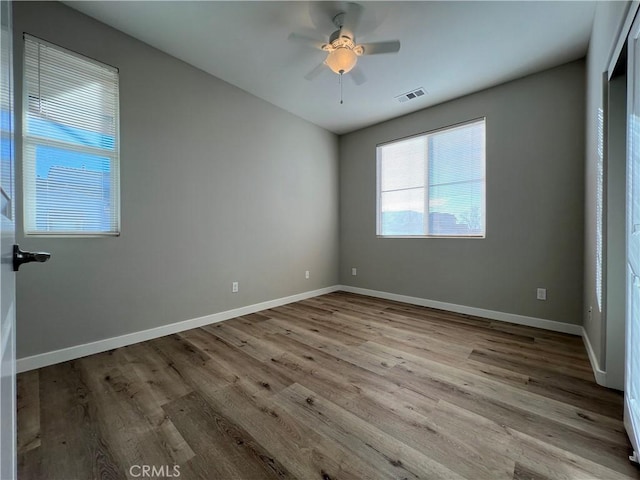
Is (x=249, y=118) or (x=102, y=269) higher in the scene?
(x=249, y=118)

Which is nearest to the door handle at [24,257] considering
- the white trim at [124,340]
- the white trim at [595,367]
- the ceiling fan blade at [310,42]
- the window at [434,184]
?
the white trim at [124,340]

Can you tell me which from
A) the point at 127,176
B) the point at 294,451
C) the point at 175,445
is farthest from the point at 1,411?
the point at 127,176

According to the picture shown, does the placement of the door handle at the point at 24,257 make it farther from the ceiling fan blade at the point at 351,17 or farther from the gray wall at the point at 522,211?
the gray wall at the point at 522,211

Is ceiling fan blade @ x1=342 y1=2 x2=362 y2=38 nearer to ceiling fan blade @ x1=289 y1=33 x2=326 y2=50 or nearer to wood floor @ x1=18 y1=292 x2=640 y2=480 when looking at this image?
ceiling fan blade @ x1=289 y1=33 x2=326 y2=50

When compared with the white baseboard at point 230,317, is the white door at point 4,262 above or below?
above

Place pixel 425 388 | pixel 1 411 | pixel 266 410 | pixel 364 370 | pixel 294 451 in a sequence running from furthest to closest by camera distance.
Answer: pixel 364 370
pixel 425 388
pixel 266 410
pixel 294 451
pixel 1 411

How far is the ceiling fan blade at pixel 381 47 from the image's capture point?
2074 millimetres

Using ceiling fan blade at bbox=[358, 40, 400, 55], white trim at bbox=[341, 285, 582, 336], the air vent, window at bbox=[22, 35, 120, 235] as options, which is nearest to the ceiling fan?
ceiling fan blade at bbox=[358, 40, 400, 55]

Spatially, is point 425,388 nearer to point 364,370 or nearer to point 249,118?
point 364,370

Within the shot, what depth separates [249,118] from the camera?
335cm

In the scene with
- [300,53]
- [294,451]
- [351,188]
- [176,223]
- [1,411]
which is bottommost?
[294,451]

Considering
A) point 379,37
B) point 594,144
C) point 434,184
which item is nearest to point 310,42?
point 379,37

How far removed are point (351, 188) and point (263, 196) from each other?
1.75 m

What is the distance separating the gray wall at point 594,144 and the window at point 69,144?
3594 mm
